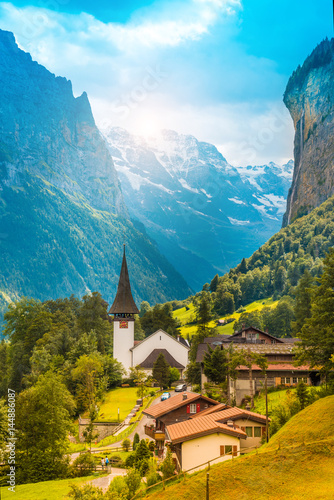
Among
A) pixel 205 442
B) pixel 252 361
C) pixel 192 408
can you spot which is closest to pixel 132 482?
pixel 205 442

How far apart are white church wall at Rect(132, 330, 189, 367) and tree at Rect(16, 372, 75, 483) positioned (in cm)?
→ 3952

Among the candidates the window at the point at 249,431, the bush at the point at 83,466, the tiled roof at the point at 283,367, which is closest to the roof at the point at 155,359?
the tiled roof at the point at 283,367

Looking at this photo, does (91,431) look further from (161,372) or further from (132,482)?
(132,482)

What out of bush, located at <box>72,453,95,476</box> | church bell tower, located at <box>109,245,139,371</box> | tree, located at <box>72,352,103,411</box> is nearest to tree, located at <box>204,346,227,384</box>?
bush, located at <box>72,453,95,476</box>

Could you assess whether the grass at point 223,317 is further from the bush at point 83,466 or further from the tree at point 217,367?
the bush at point 83,466

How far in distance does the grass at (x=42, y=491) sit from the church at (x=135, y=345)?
4537cm

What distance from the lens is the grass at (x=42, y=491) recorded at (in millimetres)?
28766

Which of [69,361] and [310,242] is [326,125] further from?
[69,361]

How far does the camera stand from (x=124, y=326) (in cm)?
8219

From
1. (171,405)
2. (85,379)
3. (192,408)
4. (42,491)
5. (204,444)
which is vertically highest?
(85,379)

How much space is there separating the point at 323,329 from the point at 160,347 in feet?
176

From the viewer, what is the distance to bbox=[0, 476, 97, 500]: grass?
28766mm

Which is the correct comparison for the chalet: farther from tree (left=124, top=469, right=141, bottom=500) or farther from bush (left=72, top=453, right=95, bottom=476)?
bush (left=72, top=453, right=95, bottom=476)

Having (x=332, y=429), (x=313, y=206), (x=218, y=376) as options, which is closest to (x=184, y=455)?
(x=332, y=429)
